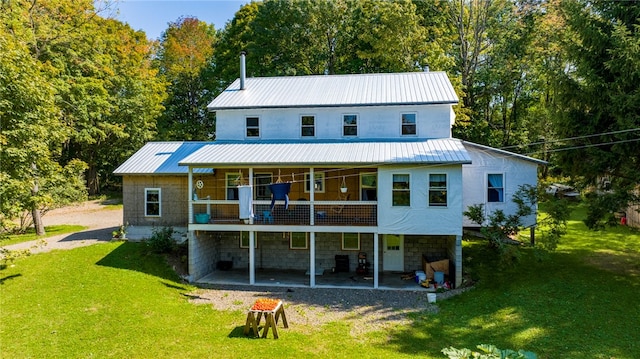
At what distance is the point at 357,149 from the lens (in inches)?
670

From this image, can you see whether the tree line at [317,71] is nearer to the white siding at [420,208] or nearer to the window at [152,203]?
the window at [152,203]

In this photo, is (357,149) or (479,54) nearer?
(357,149)

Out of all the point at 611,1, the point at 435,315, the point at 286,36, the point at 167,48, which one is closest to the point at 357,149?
the point at 435,315

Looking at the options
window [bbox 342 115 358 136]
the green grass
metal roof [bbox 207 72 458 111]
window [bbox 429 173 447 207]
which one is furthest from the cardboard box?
the green grass

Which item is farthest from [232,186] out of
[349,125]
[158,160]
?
[349,125]

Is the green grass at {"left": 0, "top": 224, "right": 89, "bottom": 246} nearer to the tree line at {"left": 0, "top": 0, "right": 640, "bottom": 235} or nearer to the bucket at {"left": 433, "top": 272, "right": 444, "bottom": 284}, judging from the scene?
the tree line at {"left": 0, "top": 0, "right": 640, "bottom": 235}

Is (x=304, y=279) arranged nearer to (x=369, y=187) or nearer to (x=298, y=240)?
(x=298, y=240)

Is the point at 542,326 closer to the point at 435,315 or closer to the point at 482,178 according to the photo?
the point at 435,315

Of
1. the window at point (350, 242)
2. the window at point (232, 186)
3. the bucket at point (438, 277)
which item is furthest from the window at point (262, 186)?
the bucket at point (438, 277)

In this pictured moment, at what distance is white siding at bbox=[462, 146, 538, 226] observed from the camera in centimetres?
1759

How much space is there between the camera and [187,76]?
143 feet

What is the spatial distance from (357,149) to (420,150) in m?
2.77

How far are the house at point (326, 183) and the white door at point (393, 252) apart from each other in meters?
0.05

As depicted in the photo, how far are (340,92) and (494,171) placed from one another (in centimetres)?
875
